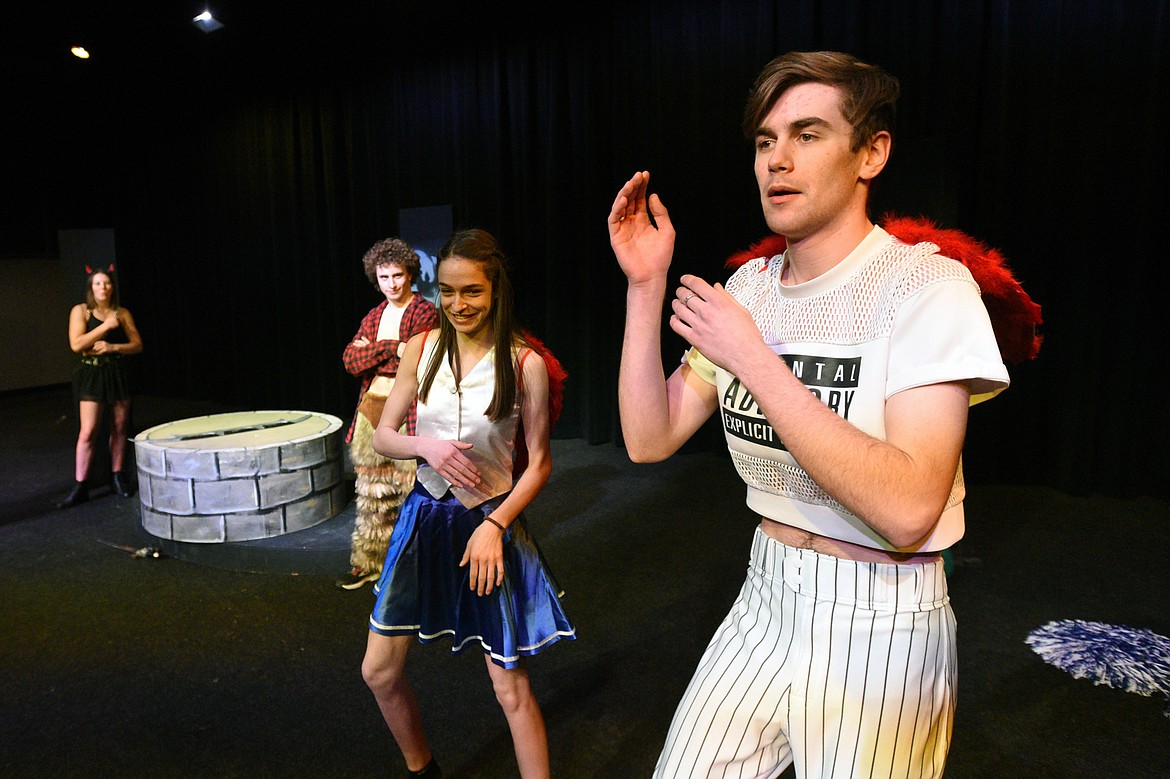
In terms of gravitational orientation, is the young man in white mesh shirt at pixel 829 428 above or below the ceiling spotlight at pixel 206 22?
below

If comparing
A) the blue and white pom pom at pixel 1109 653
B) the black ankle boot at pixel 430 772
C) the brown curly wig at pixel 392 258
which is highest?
the brown curly wig at pixel 392 258

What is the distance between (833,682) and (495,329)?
3.72ft

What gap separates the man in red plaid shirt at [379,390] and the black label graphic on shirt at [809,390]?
230 centimetres

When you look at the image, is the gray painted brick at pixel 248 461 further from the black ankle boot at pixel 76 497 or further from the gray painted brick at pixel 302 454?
the black ankle boot at pixel 76 497

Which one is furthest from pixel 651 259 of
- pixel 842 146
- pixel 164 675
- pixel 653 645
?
pixel 164 675

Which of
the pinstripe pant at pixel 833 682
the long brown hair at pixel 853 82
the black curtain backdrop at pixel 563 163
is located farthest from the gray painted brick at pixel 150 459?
the long brown hair at pixel 853 82

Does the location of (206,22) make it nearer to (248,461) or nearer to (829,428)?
(248,461)

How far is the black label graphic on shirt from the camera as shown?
105 centimetres

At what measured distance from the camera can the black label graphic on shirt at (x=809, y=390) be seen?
41.2 inches

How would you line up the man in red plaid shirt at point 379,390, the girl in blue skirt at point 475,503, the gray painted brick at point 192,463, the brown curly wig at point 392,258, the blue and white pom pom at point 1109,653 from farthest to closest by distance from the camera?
the gray painted brick at point 192,463 < the brown curly wig at point 392,258 < the man in red plaid shirt at point 379,390 < the blue and white pom pom at point 1109,653 < the girl in blue skirt at point 475,503

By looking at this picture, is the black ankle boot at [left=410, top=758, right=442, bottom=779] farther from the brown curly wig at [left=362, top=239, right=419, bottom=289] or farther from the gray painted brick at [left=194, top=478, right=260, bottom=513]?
the gray painted brick at [left=194, top=478, right=260, bottom=513]

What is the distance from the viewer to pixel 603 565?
376 cm

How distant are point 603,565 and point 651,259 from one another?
9.14ft

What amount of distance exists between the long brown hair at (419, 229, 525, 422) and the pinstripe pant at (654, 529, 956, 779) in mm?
823
